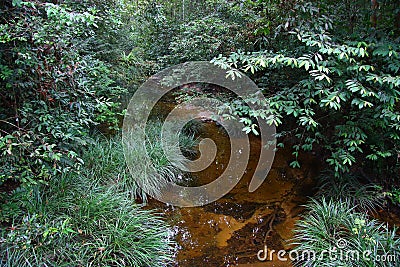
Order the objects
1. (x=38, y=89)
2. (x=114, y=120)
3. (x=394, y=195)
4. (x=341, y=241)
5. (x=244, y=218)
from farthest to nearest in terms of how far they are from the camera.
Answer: (x=114, y=120)
(x=244, y=218)
(x=394, y=195)
(x=341, y=241)
(x=38, y=89)

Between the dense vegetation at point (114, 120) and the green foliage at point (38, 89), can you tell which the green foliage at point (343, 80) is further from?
the green foliage at point (38, 89)

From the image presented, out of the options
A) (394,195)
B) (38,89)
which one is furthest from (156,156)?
(394,195)

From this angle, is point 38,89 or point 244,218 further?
point 244,218

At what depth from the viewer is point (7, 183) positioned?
227 cm

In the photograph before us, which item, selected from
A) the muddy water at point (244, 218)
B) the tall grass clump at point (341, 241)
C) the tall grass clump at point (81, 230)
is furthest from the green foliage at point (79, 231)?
the tall grass clump at point (341, 241)

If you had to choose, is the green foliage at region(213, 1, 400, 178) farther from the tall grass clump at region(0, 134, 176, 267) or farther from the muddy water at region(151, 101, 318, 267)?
the tall grass clump at region(0, 134, 176, 267)

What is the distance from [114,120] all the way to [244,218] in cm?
177

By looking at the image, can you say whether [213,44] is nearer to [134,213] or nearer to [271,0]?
[271,0]

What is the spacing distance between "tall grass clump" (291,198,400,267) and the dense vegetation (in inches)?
0.7

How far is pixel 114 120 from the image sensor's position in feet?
10.9

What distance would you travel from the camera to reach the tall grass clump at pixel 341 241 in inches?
82.7

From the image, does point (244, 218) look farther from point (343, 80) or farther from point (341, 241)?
Answer: point (343, 80)

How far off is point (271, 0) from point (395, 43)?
3.70 feet

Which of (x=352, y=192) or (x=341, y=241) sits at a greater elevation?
(x=352, y=192)
